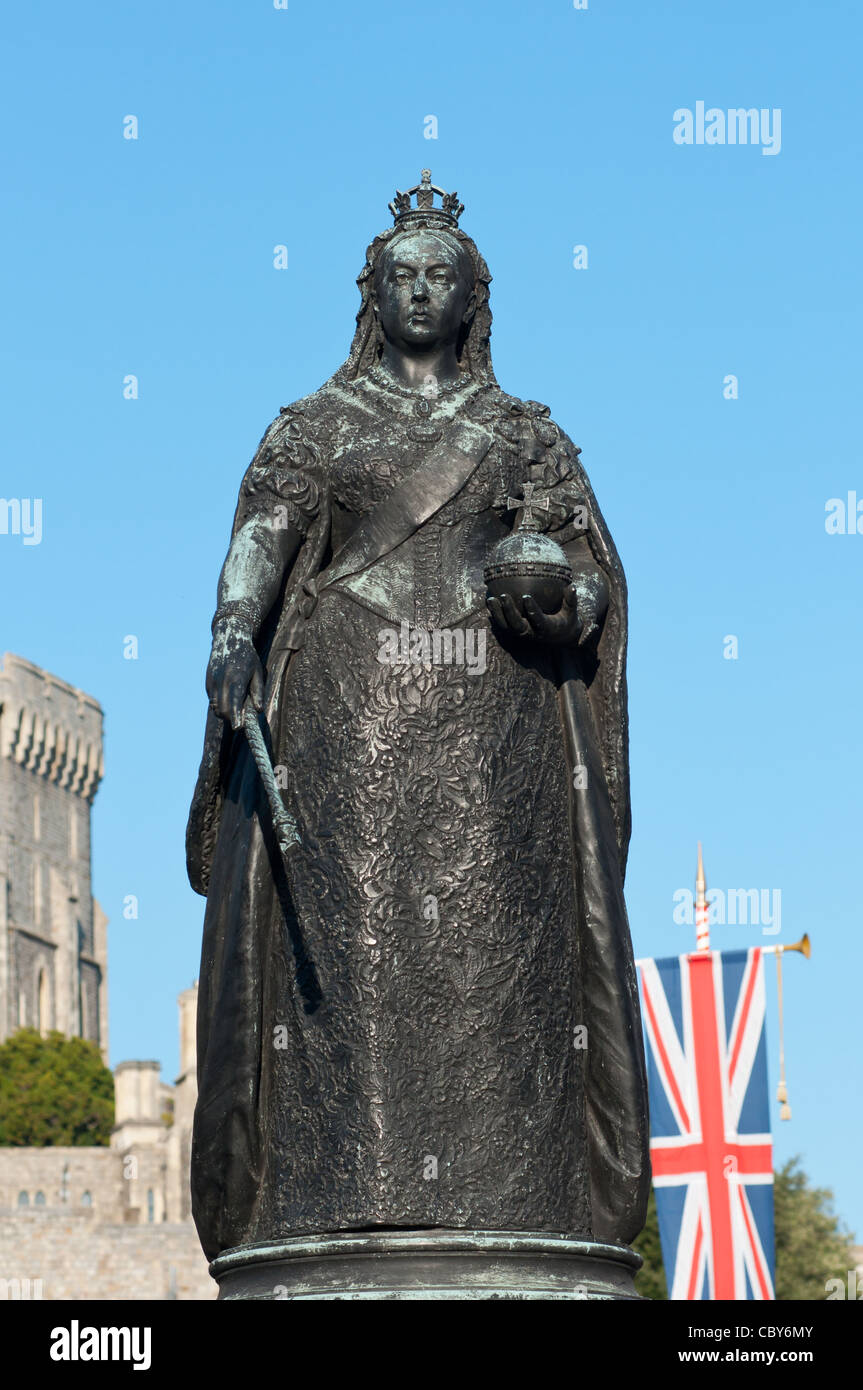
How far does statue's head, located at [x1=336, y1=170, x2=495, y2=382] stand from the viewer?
10000 millimetres

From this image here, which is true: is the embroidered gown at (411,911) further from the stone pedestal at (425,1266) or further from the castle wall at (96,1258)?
the castle wall at (96,1258)

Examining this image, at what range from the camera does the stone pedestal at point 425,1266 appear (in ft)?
28.7

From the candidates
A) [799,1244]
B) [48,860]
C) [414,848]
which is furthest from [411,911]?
[48,860]

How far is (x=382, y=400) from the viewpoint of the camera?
10.1 metres

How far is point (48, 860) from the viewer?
137m

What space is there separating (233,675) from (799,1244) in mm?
52796

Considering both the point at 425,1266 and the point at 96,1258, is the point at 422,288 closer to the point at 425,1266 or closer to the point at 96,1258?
the point at 425,1266

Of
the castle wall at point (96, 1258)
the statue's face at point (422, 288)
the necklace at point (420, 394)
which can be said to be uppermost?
the statue's face at point (422, 288)

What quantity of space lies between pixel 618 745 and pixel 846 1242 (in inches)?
2179

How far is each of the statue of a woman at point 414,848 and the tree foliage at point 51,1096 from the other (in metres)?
92.7

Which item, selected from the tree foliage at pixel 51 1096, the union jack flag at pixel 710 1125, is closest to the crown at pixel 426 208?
the union jack flag at pixel 710 1125

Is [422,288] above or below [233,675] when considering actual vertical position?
above

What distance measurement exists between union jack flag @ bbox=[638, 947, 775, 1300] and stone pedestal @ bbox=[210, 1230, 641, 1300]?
61.5 feet
